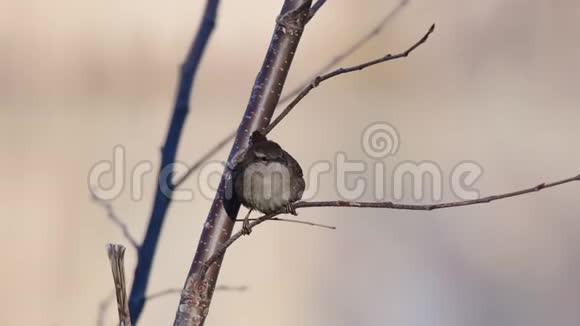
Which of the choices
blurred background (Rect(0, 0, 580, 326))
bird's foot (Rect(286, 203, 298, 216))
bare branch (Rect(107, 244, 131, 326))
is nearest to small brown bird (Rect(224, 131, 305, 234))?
bird's foot (Rect(286, 203, 298, 216))

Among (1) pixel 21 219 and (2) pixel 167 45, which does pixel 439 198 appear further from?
(1) pixel 21 219

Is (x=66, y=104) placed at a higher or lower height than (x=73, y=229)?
higher

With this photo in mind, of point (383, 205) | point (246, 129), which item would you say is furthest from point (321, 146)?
point (383, 205)

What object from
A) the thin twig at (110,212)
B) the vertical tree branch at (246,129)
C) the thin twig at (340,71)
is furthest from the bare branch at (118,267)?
the thin twig at (110,212)

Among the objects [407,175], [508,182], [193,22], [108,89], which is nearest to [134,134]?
[108,89]

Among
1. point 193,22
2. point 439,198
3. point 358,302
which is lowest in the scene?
point 358,302

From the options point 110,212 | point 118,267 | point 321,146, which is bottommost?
point 118,267

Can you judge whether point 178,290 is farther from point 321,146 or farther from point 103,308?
point 321,146
